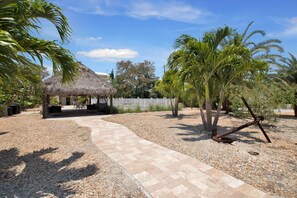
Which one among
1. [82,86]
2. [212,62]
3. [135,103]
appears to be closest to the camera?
[212,62]

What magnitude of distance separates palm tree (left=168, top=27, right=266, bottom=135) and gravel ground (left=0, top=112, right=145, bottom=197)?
4195 mm

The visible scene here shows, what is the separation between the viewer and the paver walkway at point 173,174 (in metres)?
3.16

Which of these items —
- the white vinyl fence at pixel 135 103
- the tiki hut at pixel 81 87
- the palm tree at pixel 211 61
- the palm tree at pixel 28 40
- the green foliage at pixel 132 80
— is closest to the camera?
the palm tree at pixel 28 40

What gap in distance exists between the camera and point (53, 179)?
373 centimetres

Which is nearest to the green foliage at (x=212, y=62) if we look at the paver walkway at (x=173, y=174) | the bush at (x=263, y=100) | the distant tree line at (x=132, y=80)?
the bush at (x=263, y=100)

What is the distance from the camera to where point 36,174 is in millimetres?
4020

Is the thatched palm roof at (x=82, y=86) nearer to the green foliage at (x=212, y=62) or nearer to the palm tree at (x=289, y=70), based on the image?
the green foliage at (x=212, y=62)

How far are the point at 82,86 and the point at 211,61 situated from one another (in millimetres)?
10889

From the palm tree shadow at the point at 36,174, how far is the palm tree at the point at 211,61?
4.71 m

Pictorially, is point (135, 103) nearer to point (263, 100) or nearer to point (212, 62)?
point (263, 100)

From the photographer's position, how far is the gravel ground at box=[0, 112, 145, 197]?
3.24 m

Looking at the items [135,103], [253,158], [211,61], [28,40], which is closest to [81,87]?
[135,103]

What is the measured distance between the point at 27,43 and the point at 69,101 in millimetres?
34586

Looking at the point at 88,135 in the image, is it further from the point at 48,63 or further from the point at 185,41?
the point at 185,41
